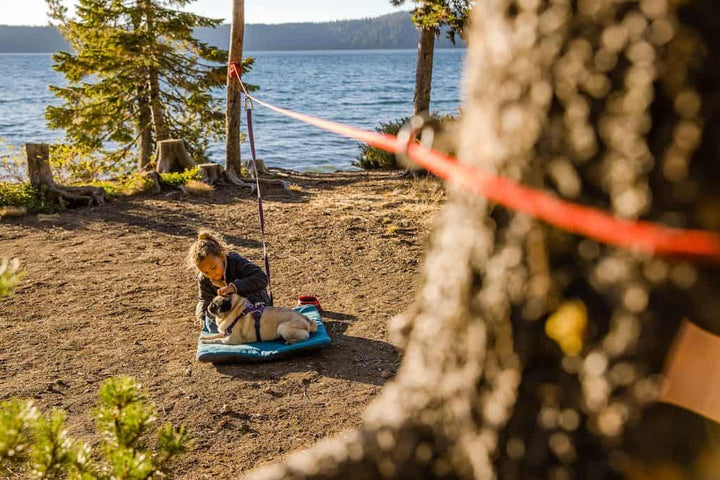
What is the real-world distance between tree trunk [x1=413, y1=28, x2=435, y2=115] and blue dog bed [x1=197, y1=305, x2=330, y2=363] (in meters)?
7.97

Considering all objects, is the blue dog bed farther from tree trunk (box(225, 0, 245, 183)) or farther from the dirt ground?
tree trunk (box(225, 0, 245, 183))

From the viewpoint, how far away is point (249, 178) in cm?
1195

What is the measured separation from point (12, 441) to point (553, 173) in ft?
4.67

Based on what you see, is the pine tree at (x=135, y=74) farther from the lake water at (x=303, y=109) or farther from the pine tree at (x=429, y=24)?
the pine tree at (x=429, y=24)

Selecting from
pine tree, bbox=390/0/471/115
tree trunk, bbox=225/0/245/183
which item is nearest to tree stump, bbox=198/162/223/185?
tree trunk, bbox=225/0/245/183

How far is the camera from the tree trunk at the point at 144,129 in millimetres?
17922

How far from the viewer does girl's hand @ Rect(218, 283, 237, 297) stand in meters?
4.95

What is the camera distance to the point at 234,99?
11188mm

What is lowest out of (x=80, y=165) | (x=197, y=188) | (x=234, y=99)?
(x=80, y=165)

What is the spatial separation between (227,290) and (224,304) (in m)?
0.11

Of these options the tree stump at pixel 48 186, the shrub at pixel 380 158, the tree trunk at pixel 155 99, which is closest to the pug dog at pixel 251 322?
the tree stump at pixel 48 186


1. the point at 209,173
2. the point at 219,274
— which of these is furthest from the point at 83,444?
the point at 209,173

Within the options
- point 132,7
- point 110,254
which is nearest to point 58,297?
point 110,254

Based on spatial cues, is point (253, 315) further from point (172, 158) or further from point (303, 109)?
point (303, 109)
